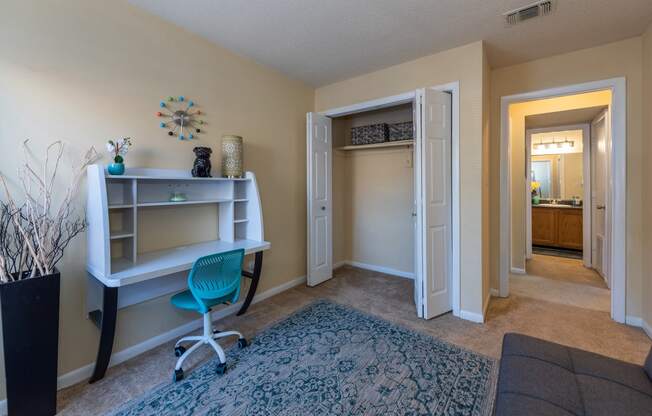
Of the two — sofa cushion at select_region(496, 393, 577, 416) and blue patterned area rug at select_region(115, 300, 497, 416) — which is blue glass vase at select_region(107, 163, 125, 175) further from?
sofa cushion at select_region(496, 393, 577, 416)

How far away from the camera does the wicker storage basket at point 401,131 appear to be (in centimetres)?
367

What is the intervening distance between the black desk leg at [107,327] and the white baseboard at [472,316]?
2.78m

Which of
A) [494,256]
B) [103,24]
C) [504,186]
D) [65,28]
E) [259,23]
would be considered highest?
[259,23]

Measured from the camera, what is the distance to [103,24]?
1979 mm

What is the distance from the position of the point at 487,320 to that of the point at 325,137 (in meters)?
2.66

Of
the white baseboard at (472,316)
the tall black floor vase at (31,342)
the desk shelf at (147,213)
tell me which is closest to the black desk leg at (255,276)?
the desk shelf at (147,213)

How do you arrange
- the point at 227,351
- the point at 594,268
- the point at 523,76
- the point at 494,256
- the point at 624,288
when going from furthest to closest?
the point at 594,268 → the point at 494,256 → the point at 523,76 → the point at 624,288 → the point at 227,351

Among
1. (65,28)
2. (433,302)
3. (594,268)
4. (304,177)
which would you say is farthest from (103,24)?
(594,268)

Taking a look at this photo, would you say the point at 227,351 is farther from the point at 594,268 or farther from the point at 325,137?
the point at 594,268

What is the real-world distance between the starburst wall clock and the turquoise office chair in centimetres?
115

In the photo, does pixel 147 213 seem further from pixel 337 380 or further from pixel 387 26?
pixel 387 26

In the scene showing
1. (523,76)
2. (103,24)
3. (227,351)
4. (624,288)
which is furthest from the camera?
(523,76)

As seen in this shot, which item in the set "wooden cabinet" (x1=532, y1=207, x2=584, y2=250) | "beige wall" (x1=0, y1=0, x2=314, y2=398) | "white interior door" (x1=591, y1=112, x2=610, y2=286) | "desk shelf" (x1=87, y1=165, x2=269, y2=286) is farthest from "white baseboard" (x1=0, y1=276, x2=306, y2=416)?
"wooden cabinet" (x1=532, y1=207, x2=584, y2=250)

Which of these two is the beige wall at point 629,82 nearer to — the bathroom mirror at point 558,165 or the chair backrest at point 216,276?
the chair backrest at point 216,276
